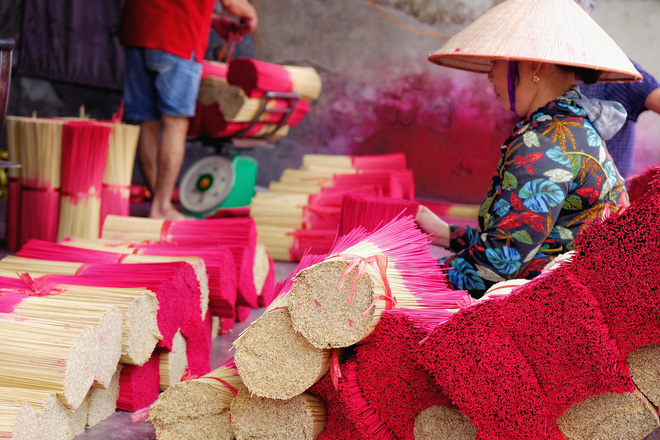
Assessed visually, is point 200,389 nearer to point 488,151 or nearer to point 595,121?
point 595,121

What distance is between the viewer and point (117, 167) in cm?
357

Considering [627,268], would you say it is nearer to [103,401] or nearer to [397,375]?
[397,375]

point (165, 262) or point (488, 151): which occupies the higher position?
point (165, 262)

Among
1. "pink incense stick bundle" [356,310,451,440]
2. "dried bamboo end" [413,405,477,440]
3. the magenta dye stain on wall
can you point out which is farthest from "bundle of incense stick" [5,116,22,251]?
the magenta dye stain on wall

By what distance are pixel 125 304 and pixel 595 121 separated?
141 cm

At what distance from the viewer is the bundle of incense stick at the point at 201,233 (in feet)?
9.35

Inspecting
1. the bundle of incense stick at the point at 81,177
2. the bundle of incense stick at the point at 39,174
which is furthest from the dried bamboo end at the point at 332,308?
the bundle of incense stick at the point at 39,174

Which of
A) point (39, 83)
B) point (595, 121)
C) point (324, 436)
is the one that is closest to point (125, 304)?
point (324, 436)

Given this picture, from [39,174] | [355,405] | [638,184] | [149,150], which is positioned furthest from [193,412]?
[149,150]

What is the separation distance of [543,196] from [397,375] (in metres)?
0.63

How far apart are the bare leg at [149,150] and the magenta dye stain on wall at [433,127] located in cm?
258

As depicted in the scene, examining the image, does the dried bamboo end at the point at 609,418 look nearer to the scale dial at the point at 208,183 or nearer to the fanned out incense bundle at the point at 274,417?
the fanned out incense bundle at the point at 274,417

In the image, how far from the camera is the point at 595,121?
6.37 feet

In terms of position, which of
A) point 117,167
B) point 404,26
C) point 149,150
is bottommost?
point 149,150
